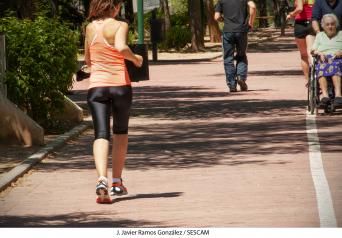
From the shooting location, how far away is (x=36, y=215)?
33.7ft

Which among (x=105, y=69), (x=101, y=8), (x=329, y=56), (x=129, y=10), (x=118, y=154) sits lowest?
(x=129, y=10)

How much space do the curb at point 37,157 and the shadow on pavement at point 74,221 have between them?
1.82 meters

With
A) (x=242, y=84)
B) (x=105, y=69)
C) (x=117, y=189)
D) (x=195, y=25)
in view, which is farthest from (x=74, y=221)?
(x=195, y=25)

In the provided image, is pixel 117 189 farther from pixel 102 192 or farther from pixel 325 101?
pixel 325 101

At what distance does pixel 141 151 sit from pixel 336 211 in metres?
5.63

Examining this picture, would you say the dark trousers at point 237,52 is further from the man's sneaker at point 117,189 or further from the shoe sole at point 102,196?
the shoe sole at point 102,196

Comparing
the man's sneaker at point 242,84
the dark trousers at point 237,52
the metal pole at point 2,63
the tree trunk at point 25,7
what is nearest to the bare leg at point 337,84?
the metal pole at point 2,63

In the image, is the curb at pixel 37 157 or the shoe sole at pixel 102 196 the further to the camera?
the curb at pixel 37 157

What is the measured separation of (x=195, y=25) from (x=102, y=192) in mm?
38047

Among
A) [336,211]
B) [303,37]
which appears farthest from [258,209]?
[303,37]

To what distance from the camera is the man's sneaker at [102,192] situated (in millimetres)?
10812

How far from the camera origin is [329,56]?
1897 centimetres

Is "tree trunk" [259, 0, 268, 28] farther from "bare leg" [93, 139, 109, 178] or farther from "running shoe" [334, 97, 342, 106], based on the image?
"bare leg" [93, 139, 109, 178]
